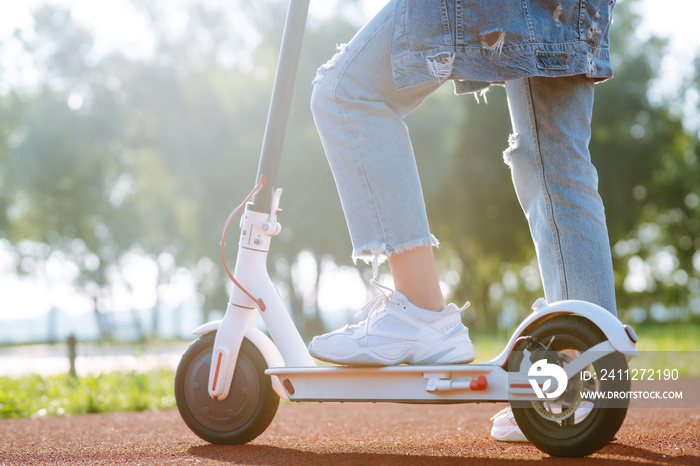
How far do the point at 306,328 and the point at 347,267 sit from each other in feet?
8.67

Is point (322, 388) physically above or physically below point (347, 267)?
above

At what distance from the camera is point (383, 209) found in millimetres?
2105

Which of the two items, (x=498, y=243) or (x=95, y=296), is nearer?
(x=498, y=243)

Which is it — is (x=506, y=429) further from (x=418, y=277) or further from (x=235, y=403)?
(x=235, y=403)

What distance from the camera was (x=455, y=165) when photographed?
76.6 feet

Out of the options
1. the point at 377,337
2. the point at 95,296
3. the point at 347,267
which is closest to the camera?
the point at 377,337

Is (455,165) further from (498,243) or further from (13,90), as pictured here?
(13,90)

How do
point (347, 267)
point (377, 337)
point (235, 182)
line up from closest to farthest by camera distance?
point (377, 337), point (235, 182), point (347, 267)

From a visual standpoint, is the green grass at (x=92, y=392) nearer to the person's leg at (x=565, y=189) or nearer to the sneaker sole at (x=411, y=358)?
the sneaker sole at (x=411, y=358)

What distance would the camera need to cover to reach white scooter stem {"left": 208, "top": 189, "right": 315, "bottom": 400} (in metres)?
2.44

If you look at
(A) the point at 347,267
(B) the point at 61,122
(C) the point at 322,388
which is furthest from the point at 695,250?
(C) the point at 322,388

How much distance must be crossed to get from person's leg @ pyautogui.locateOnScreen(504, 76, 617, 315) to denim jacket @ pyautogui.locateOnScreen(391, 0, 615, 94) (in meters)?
0.25

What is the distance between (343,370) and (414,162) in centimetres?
68

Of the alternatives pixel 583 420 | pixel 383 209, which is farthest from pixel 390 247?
pixel 583 420
